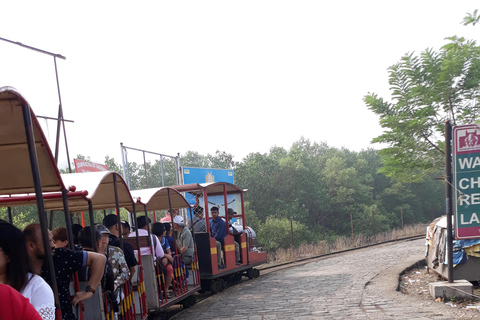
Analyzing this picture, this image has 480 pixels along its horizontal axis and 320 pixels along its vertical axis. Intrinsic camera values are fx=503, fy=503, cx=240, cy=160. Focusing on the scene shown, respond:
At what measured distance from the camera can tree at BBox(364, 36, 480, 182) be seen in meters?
11.9

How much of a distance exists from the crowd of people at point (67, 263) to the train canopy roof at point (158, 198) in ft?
1.48

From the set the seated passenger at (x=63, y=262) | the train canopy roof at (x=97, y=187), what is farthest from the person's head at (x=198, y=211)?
the seated passenger at (x=63, y=262)

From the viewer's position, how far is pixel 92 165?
1391 cm

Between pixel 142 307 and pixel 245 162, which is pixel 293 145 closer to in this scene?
pixel 245 162

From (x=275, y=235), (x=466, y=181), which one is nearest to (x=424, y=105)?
(x=466, y=181)

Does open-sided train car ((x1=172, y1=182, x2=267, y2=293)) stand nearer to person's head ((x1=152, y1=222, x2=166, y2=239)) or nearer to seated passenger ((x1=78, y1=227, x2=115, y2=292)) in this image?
person's head ((x1=152, y1=222, x2=166, y2=239))

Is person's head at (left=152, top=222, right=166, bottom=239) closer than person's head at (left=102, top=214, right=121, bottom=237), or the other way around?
person's head at (left=102, top=214, right=121, bottom=237)

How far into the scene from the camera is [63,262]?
4.17 metres

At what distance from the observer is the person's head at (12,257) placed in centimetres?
273

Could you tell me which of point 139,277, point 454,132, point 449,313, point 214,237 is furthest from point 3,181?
point 214,237

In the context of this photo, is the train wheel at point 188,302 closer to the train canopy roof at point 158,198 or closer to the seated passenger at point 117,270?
the train canopy roof at point 158,198

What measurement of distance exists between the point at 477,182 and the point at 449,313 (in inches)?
104

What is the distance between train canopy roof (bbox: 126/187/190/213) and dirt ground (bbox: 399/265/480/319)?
17.0ft

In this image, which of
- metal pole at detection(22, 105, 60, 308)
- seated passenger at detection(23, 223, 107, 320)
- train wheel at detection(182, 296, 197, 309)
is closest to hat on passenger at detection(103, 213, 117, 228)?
seated passenger at detection(23, 223, 107, 320)
